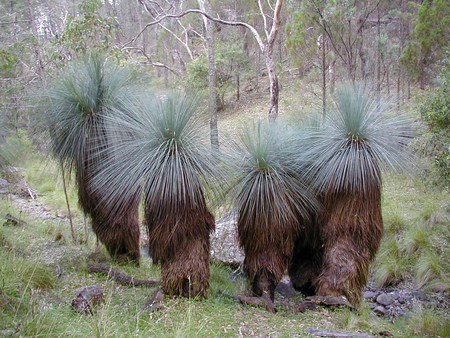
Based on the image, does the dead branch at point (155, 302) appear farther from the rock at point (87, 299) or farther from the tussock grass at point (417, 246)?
the tussock grass at point (417, 246)

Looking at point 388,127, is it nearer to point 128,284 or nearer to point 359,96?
point 359,96

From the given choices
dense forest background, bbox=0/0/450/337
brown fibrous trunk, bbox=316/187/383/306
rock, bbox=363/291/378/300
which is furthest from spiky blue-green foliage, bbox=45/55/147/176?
rock, bbox=363/291/378/300

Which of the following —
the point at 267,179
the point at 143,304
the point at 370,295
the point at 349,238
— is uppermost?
the point at 267,179

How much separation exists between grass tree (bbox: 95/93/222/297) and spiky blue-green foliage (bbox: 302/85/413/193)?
1.41 m

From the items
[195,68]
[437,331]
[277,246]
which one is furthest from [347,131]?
[195,68]

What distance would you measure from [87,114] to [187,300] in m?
2.91

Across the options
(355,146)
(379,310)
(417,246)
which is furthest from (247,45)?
(355,146)

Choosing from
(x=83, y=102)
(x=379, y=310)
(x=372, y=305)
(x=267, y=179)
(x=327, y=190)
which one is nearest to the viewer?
(x=267, y=179)

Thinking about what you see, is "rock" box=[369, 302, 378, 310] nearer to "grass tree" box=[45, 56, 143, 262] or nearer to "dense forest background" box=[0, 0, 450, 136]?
"dense forest background" box=[0, 0, 450, 136]

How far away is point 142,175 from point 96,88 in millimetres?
1975

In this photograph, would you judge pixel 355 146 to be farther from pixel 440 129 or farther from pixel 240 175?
pixel 440 129

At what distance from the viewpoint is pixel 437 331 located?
19.2 feet

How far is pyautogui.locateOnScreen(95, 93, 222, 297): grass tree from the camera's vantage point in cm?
499

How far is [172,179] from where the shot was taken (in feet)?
16.3
